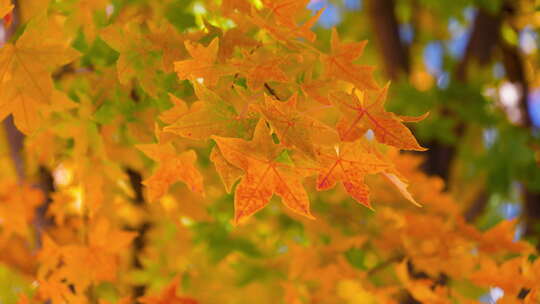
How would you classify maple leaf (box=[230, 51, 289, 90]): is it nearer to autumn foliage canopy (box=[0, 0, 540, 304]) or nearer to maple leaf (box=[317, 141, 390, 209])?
autumn foliage canopy (box=[0, 0, 540, 304])

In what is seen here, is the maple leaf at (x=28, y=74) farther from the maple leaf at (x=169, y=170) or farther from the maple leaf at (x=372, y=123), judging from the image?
the maple leaf at (x=372, y=123)

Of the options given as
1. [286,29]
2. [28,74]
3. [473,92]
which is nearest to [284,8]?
[286,29]

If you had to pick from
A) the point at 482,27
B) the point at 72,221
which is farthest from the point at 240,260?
the point at 482,27

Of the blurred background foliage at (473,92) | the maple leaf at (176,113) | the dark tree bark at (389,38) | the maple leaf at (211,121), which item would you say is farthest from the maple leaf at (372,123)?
the dark tree bark at (389,38)

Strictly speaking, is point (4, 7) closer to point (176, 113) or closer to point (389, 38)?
point (176, 113)

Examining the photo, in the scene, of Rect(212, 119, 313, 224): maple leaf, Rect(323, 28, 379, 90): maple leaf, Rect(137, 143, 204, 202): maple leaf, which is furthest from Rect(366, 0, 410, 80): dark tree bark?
Rect(212, 119, 313, 224): maple leaf

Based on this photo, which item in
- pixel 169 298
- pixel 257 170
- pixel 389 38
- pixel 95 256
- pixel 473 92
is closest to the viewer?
pixel 257 170
